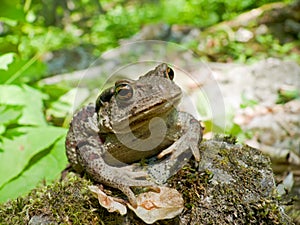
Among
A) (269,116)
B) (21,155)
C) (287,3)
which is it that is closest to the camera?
(21,155)

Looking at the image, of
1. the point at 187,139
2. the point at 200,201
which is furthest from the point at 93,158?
the point at 200,201

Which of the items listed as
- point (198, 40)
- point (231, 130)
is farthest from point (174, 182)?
point (198, 40)

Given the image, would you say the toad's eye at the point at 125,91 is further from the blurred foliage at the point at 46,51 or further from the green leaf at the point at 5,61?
the green leaf at the point at 5,61

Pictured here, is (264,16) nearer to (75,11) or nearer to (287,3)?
(287,3)

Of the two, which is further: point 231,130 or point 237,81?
point 237,81

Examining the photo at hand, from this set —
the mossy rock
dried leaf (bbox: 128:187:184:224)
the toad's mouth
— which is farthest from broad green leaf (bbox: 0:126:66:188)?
dried leaf (bbox: 128:187:184:224)

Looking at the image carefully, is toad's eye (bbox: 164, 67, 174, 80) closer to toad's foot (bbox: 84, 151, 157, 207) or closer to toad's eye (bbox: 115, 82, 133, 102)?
toad's eye (bbox: 115, 82, 133, 102)

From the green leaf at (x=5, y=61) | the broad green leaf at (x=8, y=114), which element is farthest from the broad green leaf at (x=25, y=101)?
the green leaf at (x=5, y=61)
